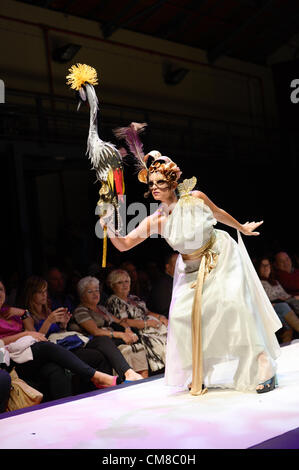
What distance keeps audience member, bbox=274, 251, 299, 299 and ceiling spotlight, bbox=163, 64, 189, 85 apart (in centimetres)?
445

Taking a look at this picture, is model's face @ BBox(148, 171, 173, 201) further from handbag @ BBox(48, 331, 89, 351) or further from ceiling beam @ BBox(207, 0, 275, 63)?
ceiling beam @ BBox(207, 0, 275, 63)

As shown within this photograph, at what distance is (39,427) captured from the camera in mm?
2854

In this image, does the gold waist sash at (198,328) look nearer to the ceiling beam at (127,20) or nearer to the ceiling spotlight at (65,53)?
the ceiling spotlight at (65,53)

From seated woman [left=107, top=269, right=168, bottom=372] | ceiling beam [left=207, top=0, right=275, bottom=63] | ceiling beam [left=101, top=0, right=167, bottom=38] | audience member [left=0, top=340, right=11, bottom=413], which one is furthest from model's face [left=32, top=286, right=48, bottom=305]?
ceiling beam [left=207, top=0, right=275, bottom=63]

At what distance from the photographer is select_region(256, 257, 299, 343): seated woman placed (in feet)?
19.3

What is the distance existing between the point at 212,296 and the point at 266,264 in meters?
2.89

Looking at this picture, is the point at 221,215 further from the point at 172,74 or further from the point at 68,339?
the point at 172,74

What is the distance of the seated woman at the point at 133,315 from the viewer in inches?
182

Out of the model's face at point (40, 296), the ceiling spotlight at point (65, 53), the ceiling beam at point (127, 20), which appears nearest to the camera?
the model's face at point (40, 296)

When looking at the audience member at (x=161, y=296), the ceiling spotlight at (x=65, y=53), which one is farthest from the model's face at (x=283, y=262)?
the ceiling spotlight at (x=65, y=53)

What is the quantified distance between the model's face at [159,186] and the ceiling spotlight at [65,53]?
5530 millimetres

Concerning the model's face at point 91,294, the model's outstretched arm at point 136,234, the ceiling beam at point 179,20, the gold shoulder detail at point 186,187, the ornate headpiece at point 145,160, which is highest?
the ceiling beam at point 179,20

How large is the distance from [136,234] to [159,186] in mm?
285

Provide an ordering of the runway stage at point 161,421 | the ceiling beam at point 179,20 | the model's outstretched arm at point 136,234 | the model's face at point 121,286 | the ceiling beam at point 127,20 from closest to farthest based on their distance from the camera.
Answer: the runway stage at point 161,421, the model's outstretched arm at point 136,234, the model's face at point 121,286, the ceiling beam at point 127,20, the ceiling beam at point 179,20
